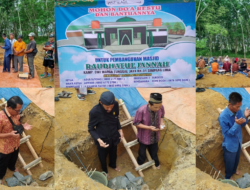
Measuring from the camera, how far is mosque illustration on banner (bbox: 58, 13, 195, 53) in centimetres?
310

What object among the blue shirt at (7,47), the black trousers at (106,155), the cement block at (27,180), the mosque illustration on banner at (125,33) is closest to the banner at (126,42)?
the mosque illustration on banner at (125,33)

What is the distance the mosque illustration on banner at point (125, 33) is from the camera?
10.2 ft

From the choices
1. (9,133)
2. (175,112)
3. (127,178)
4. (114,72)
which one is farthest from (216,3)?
(9,133)

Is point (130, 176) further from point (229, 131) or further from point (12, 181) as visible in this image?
point (12, 181)

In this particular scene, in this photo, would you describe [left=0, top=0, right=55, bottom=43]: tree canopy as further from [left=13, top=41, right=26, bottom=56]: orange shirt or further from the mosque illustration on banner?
the mosque illustration on banner

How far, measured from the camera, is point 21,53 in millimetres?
4941

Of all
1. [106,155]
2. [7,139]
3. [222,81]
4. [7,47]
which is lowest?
[106,155]

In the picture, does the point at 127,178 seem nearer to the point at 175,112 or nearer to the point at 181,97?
the point at 175,112

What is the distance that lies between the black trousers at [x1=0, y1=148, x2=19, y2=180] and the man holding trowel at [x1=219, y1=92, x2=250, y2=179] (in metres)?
3.39

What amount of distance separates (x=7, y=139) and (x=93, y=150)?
60.5 inches

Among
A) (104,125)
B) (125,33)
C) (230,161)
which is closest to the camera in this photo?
(125,33)

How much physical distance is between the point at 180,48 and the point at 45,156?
306 centimetres

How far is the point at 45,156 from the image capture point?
4074 mm

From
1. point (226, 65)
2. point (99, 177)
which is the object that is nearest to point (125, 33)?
point (99, 177)
